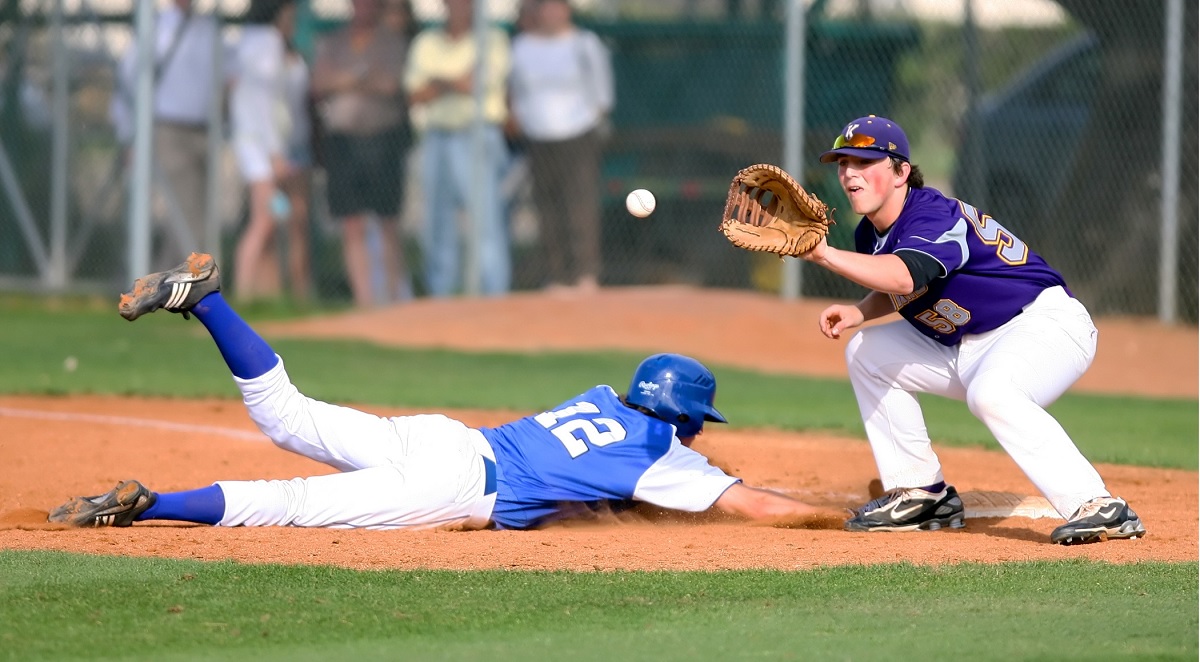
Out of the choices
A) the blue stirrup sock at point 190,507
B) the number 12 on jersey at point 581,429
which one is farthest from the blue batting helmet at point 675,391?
the blue stirrup sock at point 190,507

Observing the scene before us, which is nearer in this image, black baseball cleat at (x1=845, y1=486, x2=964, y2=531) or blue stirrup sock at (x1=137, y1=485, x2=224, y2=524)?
blue stirrup sock at (x1=137, y1=485, x2=224, y2=524)

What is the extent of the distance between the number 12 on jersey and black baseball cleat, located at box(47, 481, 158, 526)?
1388 millimetres

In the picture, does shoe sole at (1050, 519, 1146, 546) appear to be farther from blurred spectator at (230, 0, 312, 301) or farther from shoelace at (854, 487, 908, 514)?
blurred spectator at (230, 0, 312, 301)

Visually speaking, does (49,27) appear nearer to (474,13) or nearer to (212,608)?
(474,13)

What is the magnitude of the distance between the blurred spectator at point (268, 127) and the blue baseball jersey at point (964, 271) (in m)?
9.39

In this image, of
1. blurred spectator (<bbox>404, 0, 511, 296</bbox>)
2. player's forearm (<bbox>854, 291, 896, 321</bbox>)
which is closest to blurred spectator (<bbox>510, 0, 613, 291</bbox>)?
blurred spectator (<bbox>404, 0, 511, 296</bbox>)

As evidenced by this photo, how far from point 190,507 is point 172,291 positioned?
0.72m

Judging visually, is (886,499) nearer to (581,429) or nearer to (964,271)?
(964,271)

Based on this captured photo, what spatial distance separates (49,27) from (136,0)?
1640mm

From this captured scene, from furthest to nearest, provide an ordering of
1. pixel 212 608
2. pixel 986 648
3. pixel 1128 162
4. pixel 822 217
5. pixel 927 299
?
pixel 1128 162 < pixel 927 299 < pixel 822 217 < pixel 212 608 < pixel 986 648

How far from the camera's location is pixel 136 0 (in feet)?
44.9

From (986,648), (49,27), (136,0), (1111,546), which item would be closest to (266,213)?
(136,0)

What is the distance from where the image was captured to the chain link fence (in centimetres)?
1328

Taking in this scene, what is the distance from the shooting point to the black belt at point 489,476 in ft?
17.3
